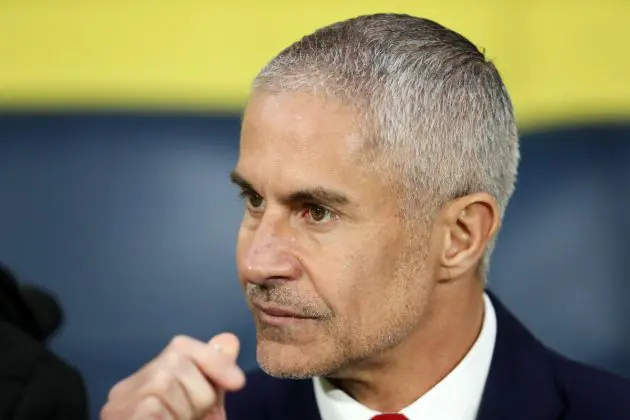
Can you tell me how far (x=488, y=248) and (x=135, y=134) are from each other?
2.46 feet

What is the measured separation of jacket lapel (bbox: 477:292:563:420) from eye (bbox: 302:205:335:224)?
0.77 feet

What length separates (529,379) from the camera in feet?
3.71

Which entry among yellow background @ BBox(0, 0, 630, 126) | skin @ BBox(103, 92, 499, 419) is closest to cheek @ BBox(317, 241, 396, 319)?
skin @ BBox(103, 92, 499, 419)

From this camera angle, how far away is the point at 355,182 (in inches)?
39.8

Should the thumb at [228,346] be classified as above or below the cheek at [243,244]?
below

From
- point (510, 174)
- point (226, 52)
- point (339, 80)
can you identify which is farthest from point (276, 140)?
point (226, 52)

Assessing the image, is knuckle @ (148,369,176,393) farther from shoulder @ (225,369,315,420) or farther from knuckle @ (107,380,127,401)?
shoulder @ (225,369,315,420)

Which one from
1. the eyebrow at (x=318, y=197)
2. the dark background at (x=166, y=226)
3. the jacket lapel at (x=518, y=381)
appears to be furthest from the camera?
the dark background at (x=166, y=226)

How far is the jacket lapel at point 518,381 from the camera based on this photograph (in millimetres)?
1107

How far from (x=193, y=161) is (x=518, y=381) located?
733mm

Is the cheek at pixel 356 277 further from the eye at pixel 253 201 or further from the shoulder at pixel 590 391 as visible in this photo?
the shoulder at pixel 590 391

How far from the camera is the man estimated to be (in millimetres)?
1013

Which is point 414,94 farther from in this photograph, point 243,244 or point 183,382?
point 183,382

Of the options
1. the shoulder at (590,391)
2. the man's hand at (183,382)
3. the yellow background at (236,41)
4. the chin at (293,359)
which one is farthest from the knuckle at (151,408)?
the yellow background at (236,41)
